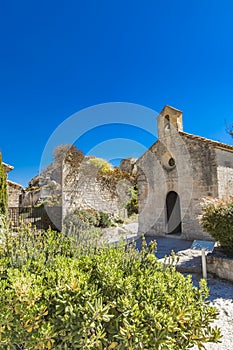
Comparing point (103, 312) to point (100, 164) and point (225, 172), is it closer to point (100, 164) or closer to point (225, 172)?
point (225, 172)

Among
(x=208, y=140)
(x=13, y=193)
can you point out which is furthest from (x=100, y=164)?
(x=208, y=140)

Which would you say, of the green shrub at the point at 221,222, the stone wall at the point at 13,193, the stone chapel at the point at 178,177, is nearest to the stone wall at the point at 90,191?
the stone wall at the point at 13,193

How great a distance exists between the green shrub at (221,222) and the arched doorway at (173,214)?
4.37 meters

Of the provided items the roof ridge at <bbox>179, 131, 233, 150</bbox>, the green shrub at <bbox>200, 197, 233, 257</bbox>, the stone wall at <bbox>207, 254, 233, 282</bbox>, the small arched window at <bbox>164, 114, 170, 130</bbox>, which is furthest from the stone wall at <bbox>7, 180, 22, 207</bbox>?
the stone wall at <bbox>207, 254, 233, 282</bbox>

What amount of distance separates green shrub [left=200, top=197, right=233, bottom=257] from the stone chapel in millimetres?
2704

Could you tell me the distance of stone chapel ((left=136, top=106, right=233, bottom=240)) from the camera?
807cm

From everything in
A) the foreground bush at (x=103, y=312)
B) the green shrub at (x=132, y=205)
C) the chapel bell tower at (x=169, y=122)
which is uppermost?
the chapel bell tower at (x=169, y=122)

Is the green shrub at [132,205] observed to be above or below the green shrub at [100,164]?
below

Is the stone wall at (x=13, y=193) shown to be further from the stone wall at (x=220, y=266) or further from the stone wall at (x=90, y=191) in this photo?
the stone wall at (x=220, y=266)

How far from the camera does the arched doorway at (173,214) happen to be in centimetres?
981

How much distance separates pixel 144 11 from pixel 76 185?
31.4 ft

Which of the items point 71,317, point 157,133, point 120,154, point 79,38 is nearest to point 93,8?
point 79,38

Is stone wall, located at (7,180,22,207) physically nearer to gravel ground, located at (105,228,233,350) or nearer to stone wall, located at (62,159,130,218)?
stone wall, located at (62,159,130,218)

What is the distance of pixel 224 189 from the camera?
792 centimetres
